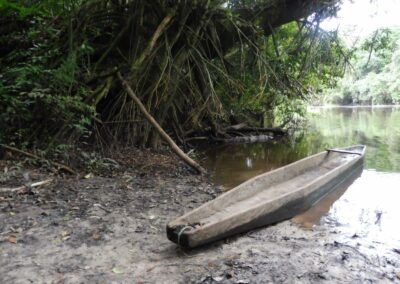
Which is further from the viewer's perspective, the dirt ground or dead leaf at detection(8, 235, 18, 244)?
dead leaf at detection(8, 235, 18, 244)

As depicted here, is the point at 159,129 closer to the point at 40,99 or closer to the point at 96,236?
the point at 40,99

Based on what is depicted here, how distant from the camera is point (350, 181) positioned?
6.08 meters

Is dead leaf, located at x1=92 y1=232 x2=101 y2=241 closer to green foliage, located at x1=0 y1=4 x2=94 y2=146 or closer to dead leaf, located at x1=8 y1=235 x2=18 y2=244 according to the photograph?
dead leaf, located at x1=8 y1=235 x2=18 y2=244

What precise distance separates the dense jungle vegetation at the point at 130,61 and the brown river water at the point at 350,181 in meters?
1.35

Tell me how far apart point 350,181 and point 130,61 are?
421 centimetres

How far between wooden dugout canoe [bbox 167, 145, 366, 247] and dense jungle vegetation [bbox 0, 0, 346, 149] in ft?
5.84

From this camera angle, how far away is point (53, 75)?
5.03 m

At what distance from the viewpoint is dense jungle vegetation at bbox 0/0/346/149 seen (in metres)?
5.08

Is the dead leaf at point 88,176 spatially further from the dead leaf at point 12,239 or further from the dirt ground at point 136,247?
the dead leaf at point 12,239

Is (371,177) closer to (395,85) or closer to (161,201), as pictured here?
(161,201)

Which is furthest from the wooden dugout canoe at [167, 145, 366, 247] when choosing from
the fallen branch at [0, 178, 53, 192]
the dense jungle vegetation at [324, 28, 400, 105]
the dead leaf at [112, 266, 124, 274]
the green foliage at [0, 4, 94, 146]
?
the dense jungle vegetation at [324, 28, 400, 105]

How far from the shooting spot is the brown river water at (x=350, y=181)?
4.04m

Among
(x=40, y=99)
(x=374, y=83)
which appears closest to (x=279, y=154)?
(x=40, y=99)

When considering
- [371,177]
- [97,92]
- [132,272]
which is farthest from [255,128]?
[132,272]
